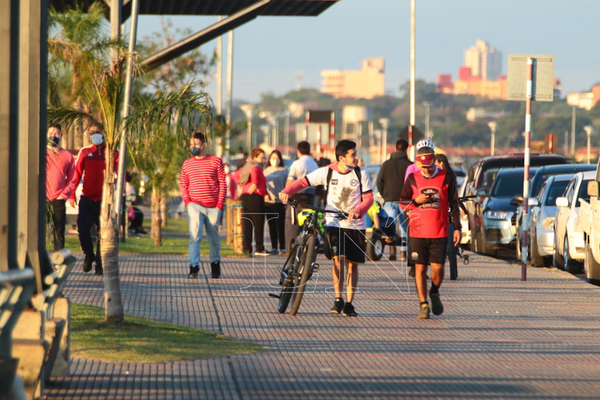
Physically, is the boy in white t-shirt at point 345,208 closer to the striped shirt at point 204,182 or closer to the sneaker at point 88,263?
the striped shirt at point 204,182

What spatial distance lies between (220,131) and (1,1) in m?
24.5

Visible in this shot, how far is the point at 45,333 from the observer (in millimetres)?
6730

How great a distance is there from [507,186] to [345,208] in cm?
1053

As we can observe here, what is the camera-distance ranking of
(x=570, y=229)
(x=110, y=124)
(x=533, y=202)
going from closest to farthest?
(x=110, y=124)
(x=570, y=229)
(x=533, y=202)

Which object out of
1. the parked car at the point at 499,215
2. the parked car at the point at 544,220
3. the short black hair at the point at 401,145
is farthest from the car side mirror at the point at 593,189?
the parked car at the point at 499,215

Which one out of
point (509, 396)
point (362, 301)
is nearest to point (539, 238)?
point (362, 301)

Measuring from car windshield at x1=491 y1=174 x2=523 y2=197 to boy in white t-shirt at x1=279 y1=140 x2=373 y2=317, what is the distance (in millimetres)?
10134

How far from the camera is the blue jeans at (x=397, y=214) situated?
16.8 meters

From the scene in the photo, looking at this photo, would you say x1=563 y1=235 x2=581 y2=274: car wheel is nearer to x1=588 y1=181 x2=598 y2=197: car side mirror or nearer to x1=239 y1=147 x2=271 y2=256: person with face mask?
x1=588 y1=181 x2=598 y2=197: car side mirror

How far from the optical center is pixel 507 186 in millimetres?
21234

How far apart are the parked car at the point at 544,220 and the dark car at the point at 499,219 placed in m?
1.26

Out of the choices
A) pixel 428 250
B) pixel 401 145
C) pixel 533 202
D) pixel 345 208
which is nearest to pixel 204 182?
pixel 345 208

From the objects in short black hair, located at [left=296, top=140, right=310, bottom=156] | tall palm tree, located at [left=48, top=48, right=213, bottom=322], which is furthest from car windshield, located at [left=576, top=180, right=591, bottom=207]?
tall palm tree, located at [left=48, top=48, right=213, bottom=322]

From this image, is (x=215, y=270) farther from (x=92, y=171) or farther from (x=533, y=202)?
(x=533, y=202)
